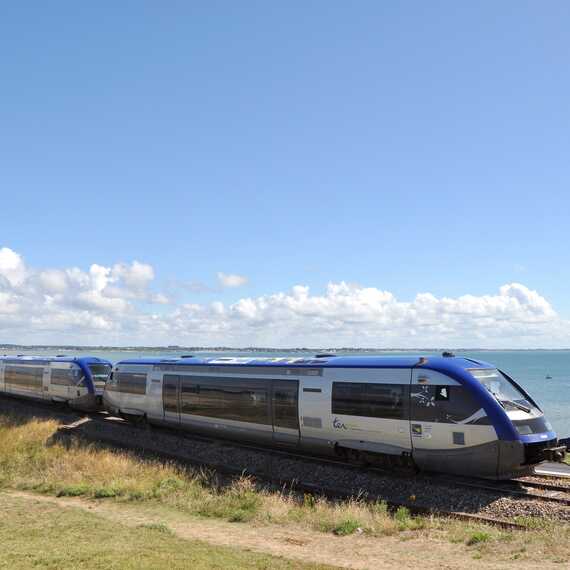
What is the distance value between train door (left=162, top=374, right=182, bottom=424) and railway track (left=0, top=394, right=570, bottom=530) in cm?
88

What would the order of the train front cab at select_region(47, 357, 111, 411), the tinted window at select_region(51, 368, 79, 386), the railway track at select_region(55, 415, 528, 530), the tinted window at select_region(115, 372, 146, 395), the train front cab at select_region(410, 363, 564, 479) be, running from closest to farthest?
the railway track at select_region(55, 415, 528, 530)
the train front cab at select_region(410, 363, 564, 479)
the tinted window at select_region(115, 372, 146, 395)
the train front cab at select_region(47, 357, 111, 411)
the tinted window at select_region(51, 368, 79, 386)

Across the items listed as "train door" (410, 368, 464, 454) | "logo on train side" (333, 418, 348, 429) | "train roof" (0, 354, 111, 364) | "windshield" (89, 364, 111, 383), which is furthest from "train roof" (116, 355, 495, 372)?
"train roof" (0, 354, 111, 364)

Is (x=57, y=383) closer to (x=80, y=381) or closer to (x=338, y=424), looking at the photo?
(x=80, y=381)

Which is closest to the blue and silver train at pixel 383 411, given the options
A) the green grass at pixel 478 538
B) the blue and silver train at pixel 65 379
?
the green grass at pixel 478 538

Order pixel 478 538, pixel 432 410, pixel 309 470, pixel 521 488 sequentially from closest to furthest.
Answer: pixel 478 538, pixel 521 488, pixel 432 410, pixel 309 470

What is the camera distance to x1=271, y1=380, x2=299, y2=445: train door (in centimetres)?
1948

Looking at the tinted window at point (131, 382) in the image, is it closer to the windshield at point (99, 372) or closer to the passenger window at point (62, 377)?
the windshield at point (99, 372)

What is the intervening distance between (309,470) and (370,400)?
127 inches

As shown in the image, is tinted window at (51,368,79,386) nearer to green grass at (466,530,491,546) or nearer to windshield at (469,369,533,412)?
windshield at (469,369,533,412)

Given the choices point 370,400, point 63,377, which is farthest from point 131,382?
point 370,400

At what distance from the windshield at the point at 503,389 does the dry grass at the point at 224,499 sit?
346 centimetres

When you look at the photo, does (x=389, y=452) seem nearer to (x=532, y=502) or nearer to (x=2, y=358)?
(x=532, y=502)

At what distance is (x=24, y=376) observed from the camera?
127ft

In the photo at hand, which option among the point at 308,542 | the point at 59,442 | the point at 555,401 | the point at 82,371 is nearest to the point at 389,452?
the point at 308,542
